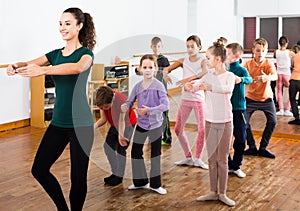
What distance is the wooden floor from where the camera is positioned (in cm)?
334

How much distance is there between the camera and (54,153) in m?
2.64

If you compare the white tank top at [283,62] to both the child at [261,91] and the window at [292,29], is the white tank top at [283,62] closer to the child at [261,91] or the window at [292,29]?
the child at [261,91]

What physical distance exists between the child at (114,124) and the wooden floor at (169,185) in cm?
11

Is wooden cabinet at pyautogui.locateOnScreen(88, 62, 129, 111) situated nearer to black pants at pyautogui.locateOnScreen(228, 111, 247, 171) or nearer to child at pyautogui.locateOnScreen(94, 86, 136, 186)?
child at pyautogui.locateOnScreen(94, 86, 136, 186)

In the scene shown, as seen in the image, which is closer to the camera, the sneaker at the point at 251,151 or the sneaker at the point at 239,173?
the sneaker at the point at 239,173

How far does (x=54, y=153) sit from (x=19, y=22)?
405 centimetres

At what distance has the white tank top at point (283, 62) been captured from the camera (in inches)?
285

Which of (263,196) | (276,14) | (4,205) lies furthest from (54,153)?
(276,14)

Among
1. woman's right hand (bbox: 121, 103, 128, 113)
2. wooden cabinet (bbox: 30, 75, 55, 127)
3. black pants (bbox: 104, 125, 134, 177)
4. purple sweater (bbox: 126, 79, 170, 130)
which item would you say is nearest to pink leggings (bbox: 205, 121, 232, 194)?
purple sweater (bbox: 126, 79, 170, 130)

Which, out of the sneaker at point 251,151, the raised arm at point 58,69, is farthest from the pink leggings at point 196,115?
the raised arm at point 58,69

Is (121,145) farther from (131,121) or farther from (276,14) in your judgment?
(276,14)

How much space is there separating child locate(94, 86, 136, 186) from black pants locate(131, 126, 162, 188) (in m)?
0.12

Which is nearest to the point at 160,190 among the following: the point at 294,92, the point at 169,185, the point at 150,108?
the point at 169,185

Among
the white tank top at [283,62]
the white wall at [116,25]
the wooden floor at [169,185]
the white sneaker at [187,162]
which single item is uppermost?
the white wall at [116,25]
